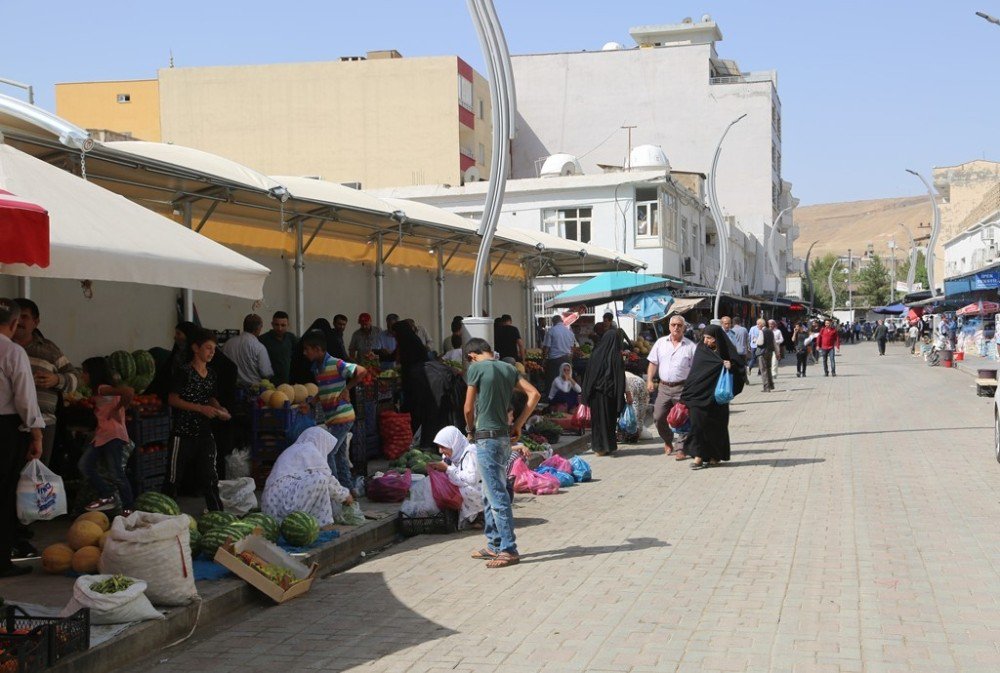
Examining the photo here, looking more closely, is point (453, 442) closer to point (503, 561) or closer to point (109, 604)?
point (503, 561)

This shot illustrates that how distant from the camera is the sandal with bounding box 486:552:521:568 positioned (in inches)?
330

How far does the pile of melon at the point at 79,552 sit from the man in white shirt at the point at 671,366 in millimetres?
8387

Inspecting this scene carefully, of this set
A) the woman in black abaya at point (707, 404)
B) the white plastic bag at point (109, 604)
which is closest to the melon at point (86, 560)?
the white plastic bag at point (109, 604)

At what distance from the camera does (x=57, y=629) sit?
5523 mm

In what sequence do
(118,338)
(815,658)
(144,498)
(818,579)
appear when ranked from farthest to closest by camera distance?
1. (118,338)
2. (144,498)
3. (818,579)
4. (815,658)

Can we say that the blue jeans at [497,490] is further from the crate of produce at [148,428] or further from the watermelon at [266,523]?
the crate of produce at [148,428]

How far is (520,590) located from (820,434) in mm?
11328

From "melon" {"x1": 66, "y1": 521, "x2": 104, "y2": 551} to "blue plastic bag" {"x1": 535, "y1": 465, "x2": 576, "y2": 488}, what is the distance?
19.5 ft

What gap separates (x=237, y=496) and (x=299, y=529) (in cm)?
125

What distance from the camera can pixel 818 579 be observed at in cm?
752

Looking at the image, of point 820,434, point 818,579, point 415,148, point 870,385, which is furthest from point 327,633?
point 415,148

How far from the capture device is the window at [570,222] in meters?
44.0

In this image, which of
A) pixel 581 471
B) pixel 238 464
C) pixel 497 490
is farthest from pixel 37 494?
pixel 581 471

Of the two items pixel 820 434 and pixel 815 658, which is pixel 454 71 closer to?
pixel 820 434
